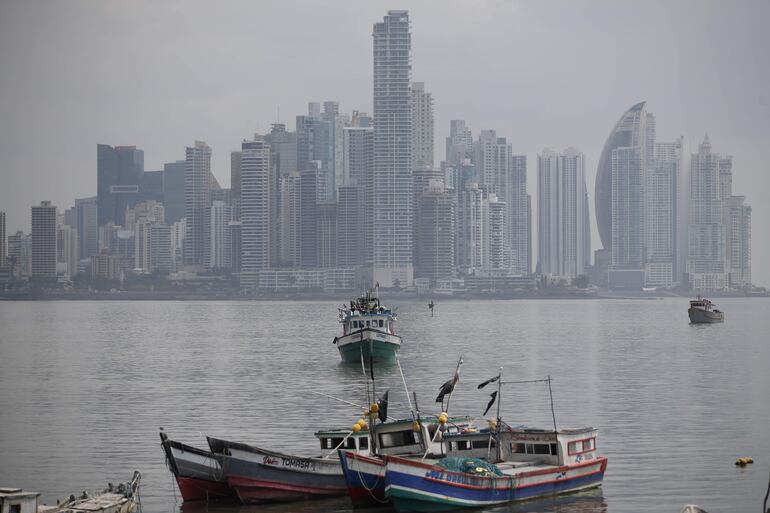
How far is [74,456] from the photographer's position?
50.1 m

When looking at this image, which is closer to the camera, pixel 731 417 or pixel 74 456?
pixel 74 456

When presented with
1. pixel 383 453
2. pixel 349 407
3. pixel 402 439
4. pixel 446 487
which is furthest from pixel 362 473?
pixel 349 407

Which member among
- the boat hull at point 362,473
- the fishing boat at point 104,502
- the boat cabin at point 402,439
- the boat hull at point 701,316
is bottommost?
the fishing boat at point 104,502

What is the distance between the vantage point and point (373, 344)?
84938 mm

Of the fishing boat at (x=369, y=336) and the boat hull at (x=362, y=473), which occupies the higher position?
the fishing boat at (x=369, y=336)

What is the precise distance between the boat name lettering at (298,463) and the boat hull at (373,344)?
43932 mm

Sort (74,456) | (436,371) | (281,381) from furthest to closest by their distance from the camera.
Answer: (436,371)
(281,381)
(74,456)

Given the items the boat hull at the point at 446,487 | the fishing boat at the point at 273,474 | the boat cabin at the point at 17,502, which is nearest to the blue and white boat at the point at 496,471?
the boat hull at the point at 446,487

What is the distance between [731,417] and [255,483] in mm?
29901

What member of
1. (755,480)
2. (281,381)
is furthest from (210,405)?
(755,480)

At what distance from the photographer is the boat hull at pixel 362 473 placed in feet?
125

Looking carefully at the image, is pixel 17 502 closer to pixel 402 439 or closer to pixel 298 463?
pixel 298 463

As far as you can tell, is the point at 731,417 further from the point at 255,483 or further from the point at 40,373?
the point at 40,373

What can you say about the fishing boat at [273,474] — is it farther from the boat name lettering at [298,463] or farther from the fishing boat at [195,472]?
the fishing boat at [195,472]
